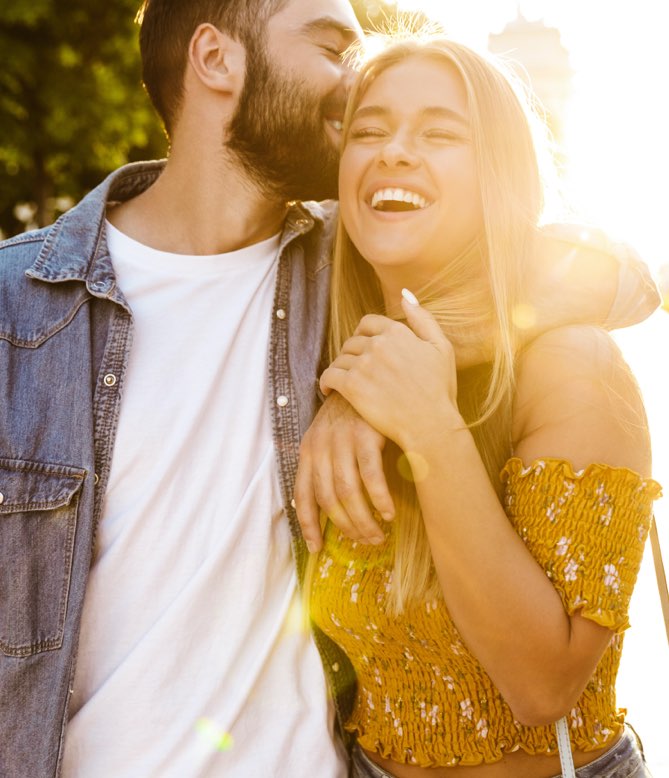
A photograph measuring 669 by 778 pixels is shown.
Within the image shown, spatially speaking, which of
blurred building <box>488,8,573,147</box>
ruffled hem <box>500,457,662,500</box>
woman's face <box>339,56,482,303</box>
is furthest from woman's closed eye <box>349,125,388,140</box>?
blurred building <box>488,8,573,147</box>

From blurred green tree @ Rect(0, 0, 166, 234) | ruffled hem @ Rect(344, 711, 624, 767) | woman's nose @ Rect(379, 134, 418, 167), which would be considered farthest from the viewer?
blurred green tree @ Rect(0, 0, 166, 234)

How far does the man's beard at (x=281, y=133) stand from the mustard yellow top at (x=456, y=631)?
1408 millimetres

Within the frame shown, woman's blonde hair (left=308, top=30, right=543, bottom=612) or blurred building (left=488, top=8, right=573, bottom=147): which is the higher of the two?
blurred building (left=488, top=8, right=573, bottom=147)

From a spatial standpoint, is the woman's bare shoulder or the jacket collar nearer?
the woman's bare shoulder

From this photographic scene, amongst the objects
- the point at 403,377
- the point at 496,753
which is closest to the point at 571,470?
the point at 403,377

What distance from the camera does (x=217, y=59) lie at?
10.4 ft

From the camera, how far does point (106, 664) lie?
Result: 7.61 feet

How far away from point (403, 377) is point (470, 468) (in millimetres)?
267

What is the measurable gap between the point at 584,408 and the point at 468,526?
0.40m

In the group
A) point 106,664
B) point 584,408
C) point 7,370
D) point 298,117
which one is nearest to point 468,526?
point 584,408

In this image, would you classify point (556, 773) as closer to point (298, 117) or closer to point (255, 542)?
point (255, 542)

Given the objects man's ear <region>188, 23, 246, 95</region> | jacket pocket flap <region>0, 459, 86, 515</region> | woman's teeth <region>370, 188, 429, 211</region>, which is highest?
man's ear <region>188, 23, 246, 95</region>

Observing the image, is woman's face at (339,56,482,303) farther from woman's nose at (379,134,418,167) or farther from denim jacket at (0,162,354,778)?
denim jacket at (0,162,354,778)

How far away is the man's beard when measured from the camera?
3.04m
